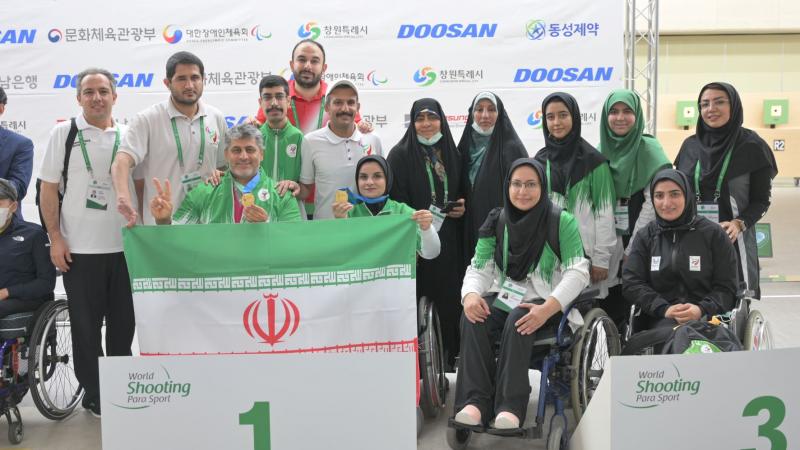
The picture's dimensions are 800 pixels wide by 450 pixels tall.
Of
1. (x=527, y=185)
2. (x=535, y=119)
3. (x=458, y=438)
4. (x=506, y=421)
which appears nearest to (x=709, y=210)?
(x=527, y=185)

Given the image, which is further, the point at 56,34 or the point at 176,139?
the point at 56,34

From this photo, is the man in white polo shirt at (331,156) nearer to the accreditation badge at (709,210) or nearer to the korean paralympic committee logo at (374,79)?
the accreditation badge at (709,210)

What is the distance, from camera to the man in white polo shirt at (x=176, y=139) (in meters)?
3.42

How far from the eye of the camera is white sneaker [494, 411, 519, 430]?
115 inches

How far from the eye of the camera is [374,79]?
6012mm

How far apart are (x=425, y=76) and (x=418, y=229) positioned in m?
2.89

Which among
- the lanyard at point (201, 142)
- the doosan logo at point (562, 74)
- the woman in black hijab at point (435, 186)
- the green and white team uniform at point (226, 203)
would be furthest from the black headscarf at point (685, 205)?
the doosan logo at point (562, 74)

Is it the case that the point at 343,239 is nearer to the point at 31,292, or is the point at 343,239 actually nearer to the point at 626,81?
the point at 31,292

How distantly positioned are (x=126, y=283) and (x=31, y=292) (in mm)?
433

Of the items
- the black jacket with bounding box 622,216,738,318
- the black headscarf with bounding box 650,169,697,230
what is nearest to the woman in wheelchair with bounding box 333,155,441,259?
the black jacket with bounding box 622,216,738,318

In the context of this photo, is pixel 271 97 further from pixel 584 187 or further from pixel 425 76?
pixel 425 76

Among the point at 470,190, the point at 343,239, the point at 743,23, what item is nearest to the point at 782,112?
the point at 743,23

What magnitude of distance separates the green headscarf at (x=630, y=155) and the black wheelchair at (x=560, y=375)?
2.61ft

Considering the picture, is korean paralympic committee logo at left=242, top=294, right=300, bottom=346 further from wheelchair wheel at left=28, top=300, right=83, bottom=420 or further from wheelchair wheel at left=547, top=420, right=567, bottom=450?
wheelchair wheel at left=547, top=420, right=567, bottom=450
